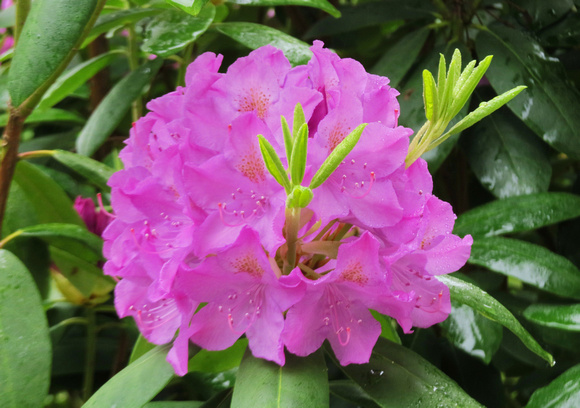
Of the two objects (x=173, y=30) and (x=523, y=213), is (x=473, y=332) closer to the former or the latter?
(x=523, y=213)

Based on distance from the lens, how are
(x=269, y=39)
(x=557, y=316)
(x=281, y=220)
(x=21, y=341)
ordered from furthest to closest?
(x=269, y=39)
(x=557, y=316)
(x=21, y=341)
(x=281, y=220)

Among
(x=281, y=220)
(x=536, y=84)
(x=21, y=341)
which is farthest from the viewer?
(x=536, y=84)

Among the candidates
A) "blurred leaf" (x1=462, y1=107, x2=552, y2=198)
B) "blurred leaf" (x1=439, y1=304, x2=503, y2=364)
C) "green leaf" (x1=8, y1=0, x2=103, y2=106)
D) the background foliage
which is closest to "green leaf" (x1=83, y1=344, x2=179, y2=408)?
the background foliage

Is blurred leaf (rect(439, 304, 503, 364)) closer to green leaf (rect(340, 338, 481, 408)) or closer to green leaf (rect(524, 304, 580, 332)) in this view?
green leaf (rect(524, 304, 580, 332))

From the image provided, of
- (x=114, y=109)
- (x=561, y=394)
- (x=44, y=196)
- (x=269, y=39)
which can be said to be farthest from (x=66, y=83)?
(x=561, y=394)

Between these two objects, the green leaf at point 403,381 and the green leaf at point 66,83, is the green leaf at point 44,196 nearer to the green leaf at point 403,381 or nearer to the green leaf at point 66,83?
the green leaf at point 66,83

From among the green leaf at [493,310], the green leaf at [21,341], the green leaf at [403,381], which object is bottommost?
the green leaf at [21,341]

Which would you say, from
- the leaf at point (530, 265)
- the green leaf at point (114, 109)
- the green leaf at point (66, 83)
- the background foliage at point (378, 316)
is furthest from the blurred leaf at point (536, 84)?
the green leaf at point (66, 83)
